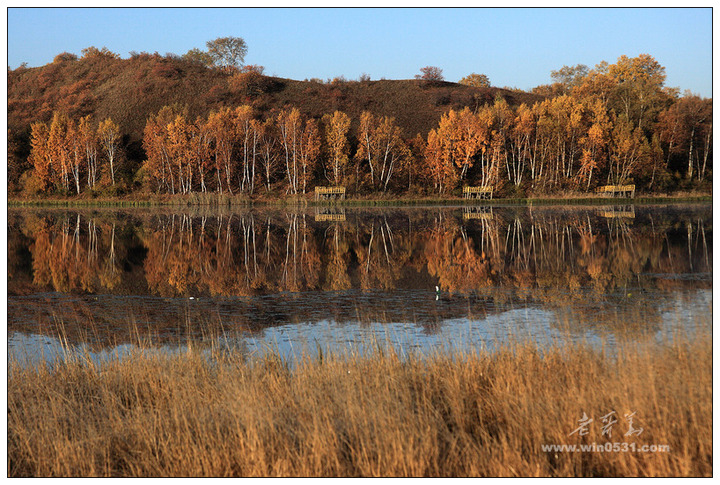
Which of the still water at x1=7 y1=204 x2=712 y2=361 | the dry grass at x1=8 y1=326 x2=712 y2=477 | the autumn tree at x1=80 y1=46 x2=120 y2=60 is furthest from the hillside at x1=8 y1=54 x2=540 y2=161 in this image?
the dry grass at x1=8 y1=326 x2=712 y2=477

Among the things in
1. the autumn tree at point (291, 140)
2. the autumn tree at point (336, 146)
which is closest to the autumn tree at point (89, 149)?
the autumn tree at point (291, 140)

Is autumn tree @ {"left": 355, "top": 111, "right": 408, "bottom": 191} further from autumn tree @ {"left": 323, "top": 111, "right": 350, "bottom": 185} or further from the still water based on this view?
the still water

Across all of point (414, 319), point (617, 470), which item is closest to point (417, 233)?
point (414, 319)

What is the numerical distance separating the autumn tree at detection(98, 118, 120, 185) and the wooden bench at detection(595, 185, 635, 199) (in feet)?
141

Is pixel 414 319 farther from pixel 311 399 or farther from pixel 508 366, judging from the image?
pixel 311 399

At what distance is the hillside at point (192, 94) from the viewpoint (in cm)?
8450

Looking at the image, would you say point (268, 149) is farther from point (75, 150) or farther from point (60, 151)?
point (60, 151)

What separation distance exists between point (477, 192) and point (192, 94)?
42417mm

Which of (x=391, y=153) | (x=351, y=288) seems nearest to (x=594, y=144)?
(x=391, y=153)

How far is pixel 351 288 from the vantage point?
52.2 ft

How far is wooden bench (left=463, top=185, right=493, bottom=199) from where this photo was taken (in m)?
63.6

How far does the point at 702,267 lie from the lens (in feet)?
57.3

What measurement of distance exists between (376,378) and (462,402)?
1.00 m

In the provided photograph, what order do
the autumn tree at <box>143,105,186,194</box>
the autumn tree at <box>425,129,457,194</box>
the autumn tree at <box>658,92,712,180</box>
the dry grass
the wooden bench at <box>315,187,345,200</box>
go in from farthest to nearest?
the autumn tree at <box>658,92,712,180</box>
the autumn tree at <box>425,129,457,194</box>
the autumn tree at <box>143,105,186,194</box>
the wooden bench at <box>315,187,345,200</box>
the dry grass
